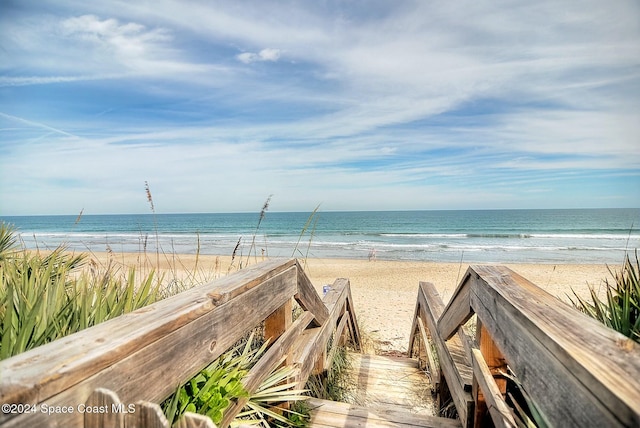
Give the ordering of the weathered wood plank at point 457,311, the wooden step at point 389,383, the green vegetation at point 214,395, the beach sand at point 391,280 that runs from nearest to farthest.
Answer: the green vegetation at point 214,395, the weathered wood plank at point 457,311, the wooden step at point 389,383, the beach sand at point 391,280

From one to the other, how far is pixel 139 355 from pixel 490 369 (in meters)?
1.76

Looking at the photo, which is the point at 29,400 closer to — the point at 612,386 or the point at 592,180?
the point at 612,386

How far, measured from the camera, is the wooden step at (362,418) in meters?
2.19

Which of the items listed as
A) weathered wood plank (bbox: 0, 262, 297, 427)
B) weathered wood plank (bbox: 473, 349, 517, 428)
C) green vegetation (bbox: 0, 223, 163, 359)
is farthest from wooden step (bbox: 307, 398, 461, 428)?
green vegetation (bbox: 0, 223, 163, 359)

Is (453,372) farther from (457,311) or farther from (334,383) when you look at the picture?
(334,383)

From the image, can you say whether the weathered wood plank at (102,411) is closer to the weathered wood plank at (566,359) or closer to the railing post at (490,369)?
the weathered wood plank at (566,359)

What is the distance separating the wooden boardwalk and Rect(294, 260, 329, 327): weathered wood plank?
2.15 feet

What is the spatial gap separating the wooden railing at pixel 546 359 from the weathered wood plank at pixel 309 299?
3.62ft

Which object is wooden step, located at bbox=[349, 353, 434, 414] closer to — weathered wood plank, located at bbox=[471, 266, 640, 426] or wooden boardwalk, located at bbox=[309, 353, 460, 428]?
wooden boardwalk, located at bbox=[309, 353, 460, 428]

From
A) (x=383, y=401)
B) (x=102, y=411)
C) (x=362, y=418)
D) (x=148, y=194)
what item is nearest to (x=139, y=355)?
(x=102, y=411)

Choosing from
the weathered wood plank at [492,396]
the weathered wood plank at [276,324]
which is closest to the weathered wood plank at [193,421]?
the weathered wood plank at [492,396]

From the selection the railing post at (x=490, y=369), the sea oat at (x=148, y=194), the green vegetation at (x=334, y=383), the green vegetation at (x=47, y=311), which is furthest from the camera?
the sea oat at (x=148, y=194)

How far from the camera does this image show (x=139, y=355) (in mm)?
886

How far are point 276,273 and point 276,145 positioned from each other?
4313 cm
